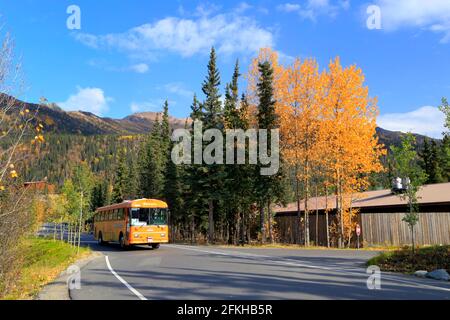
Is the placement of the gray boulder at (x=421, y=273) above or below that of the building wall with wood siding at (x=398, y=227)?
below

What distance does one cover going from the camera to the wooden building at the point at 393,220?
28.5m

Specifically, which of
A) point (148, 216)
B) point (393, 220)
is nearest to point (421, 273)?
point (148, 216)

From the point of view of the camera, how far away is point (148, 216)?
2525cm

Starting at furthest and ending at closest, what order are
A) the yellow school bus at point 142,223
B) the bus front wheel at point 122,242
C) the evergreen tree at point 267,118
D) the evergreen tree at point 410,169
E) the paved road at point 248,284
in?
the evergreen tree at point 267,118
the bus front wheel at point 122,242
the yellow school bus at point 142,223
the evergreen tree at point 410,169
the paved road at point 248,284

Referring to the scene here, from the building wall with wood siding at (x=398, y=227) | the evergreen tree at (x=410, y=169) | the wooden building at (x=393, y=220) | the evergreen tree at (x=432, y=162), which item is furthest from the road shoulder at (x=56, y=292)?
the evergreen tree at (x=432, y=162)

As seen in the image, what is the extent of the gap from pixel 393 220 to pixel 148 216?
20.0m

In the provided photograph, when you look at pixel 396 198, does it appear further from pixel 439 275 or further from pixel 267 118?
pixel 439 275

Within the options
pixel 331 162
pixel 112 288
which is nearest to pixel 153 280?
pixel 112 288

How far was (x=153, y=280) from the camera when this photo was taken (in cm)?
1138

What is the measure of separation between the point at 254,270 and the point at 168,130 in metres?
54.5

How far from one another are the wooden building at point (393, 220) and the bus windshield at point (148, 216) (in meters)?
14.9

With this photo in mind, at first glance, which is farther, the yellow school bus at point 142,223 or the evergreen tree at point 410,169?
the yellow school bus at point 142,223

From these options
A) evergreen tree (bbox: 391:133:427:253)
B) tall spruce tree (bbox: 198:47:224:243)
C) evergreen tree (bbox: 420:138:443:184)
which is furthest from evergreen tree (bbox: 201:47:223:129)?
evergreen tree (bbox: 420:138:443:184)

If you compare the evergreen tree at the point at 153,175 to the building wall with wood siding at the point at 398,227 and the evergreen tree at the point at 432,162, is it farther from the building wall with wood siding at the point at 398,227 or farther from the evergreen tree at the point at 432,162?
the evergreen tree at the point at 432,162
